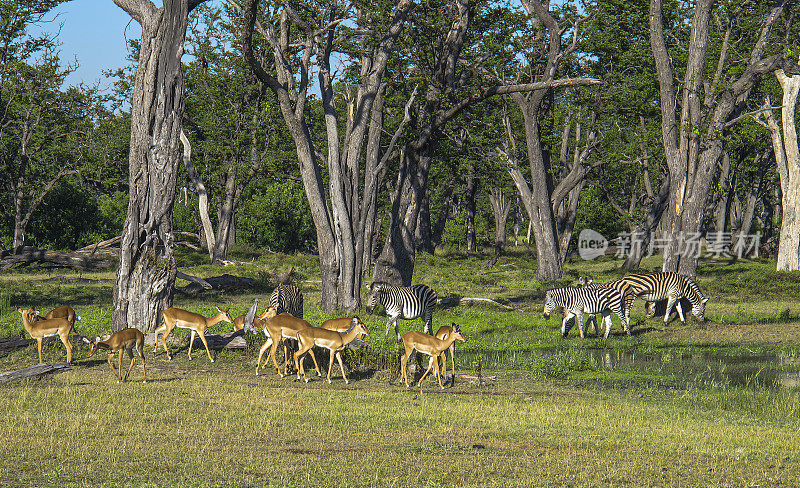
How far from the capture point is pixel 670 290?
81.7 feet

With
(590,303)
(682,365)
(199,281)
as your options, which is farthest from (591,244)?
(682,365)

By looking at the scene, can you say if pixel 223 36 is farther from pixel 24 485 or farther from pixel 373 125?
pixel 24 485

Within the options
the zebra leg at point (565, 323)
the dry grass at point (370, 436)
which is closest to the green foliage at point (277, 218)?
the zebra leg at point (565, 323)

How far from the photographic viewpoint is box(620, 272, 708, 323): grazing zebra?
24.7 metres

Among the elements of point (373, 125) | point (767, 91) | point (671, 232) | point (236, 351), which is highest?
point (767, 91)

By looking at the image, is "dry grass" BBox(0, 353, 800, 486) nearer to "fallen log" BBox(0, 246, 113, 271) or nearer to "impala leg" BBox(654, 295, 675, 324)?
"impala leg" BBox(654, 295, 675, 324)

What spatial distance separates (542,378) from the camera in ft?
50.9

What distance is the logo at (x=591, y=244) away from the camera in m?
67.6

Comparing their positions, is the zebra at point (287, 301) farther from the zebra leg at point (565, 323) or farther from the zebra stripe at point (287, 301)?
the zebra leg at point (565, 323)

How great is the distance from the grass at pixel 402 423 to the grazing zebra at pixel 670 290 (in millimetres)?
4399

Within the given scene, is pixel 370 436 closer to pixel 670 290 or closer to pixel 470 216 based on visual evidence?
pixel 670 290

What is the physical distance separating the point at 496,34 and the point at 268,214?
1023 inches

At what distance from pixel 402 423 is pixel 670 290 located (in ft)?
53.1

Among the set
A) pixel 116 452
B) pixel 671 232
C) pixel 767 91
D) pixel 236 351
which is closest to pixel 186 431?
pixel 116 452
